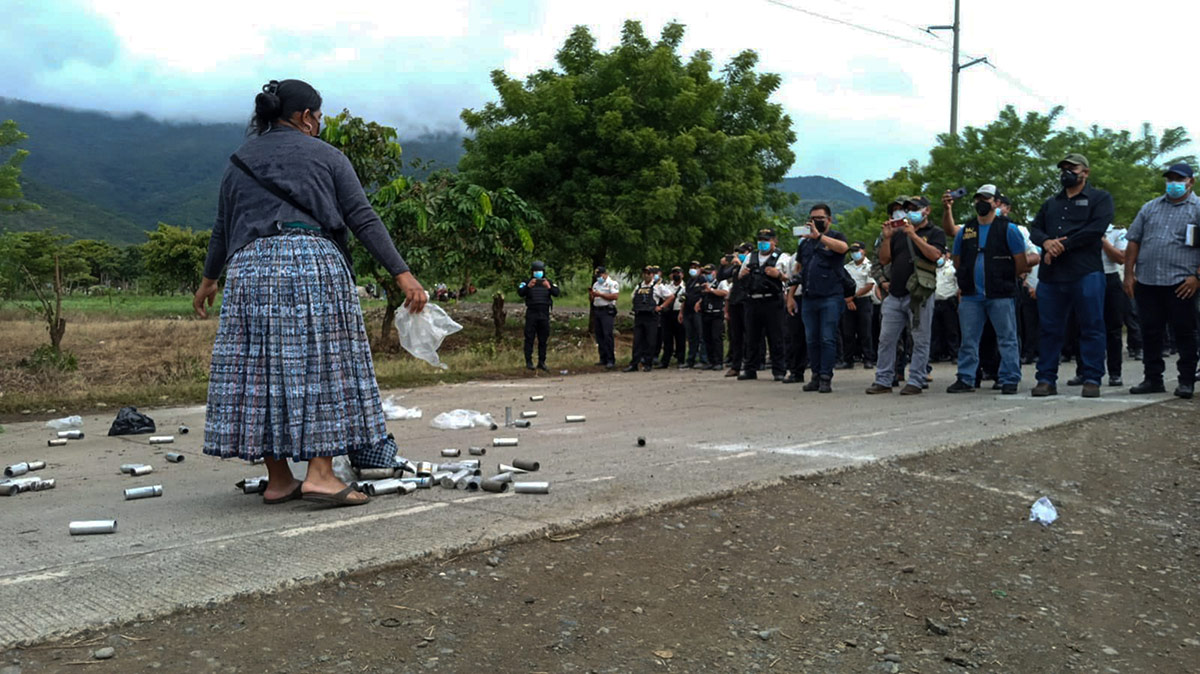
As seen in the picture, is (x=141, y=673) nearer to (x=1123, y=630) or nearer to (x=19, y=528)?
(x=19, y=528)

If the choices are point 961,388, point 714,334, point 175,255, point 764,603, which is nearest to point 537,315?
point 714,334

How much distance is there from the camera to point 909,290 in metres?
10.9

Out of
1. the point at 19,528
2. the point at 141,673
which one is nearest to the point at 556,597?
the point at 141,673

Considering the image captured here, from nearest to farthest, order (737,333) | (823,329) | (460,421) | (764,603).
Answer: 1. (764,603)
2. (460,421)
3. (823,329)
4. (737,333)

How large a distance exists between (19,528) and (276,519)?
125 cm

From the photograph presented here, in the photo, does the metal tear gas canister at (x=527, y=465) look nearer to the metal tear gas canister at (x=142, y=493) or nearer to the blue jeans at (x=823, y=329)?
the metal tear gas canister at (x=142, y=493)

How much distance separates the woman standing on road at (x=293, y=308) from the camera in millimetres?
4660

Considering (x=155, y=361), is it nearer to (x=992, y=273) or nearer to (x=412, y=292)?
(x=992, y=273)

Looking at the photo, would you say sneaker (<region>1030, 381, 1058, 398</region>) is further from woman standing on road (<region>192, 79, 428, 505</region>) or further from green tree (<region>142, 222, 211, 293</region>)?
green tree (<region>142, 222, 211, 293</region>)

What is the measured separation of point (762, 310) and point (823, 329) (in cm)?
228

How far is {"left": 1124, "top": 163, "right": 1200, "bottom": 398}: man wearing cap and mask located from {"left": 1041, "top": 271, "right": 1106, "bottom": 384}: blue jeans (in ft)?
1.39

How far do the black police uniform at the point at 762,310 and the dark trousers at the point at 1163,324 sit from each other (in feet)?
15.3

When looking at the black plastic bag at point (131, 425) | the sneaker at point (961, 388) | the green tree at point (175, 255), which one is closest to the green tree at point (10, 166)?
the black plastic bag at point (131, 425)

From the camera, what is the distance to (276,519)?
463cm
